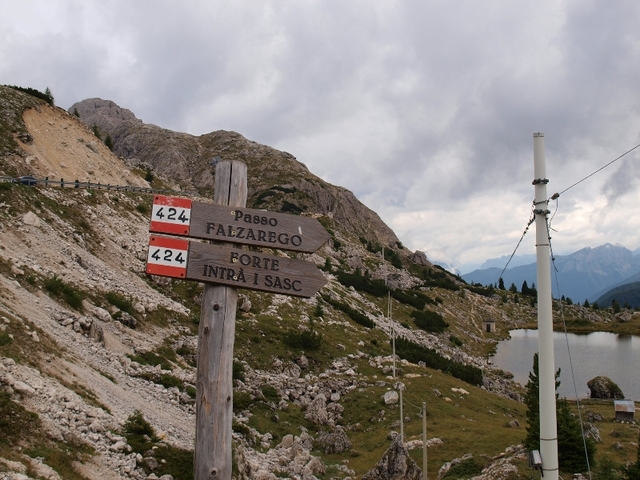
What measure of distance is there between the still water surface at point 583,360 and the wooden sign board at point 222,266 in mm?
60631

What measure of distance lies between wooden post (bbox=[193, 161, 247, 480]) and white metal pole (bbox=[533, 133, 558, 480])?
659 centimetres

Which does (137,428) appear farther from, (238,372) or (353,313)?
(353,313)

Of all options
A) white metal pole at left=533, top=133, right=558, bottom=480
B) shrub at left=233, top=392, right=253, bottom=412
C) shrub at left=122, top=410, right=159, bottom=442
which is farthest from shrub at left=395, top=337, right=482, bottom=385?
white metal pole at left=533, top=133, right=558, bottom=480

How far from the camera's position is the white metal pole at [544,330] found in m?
9.43

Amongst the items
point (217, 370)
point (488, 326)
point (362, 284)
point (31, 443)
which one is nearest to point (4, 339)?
point (31, 443)

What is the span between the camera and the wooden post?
6.82m

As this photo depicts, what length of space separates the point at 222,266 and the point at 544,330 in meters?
7.18

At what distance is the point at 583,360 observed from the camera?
8356cm

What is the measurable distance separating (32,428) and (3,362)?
122 inches

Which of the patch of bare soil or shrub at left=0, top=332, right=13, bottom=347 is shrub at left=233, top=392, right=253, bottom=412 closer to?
shrub at left=0, top=332, right=13, bottom=347

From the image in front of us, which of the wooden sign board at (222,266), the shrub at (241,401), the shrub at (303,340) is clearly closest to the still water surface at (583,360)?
the shrub at (303,340)

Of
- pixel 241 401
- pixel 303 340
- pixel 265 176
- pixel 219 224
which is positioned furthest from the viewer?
pixel 265 176

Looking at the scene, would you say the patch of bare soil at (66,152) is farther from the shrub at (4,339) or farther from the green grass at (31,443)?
the green grass at (31,443)

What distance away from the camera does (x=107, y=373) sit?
69.6ft
